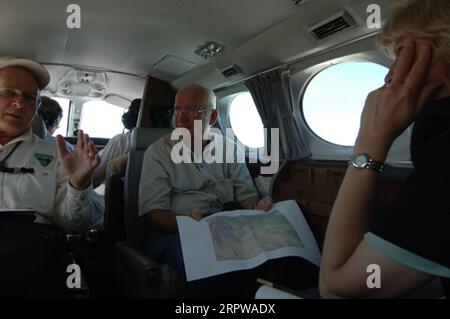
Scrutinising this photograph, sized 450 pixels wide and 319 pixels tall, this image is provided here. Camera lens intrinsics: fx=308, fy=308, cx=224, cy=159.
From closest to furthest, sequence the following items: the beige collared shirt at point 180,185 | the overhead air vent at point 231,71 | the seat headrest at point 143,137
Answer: the beige collared shirt at point 180,185
the seat headrest at point 143,137
the overhead air vent at point 231,71

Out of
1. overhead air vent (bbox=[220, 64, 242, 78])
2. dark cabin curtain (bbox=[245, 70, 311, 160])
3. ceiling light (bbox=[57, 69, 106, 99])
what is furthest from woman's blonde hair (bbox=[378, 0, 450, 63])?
ceiling light (bbox=[57, 69, 106, 99])

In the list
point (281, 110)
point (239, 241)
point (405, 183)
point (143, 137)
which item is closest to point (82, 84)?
point (143, 137)

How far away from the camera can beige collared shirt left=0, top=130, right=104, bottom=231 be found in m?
1.49

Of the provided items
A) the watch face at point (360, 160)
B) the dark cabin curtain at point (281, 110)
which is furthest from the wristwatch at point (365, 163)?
the dark cabin curtain at point (281, 110)

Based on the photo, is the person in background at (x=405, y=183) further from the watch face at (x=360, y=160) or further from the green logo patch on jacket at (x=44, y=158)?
the green logo patch on jacket at (x=44, y=158)

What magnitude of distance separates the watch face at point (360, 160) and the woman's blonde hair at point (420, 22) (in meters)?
0.28

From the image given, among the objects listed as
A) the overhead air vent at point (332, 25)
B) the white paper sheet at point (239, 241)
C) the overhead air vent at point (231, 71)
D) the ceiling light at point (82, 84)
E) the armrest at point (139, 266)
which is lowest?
the armrest at point (139, 266)

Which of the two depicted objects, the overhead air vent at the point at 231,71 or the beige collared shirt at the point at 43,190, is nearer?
the beige collared shirt at the point at 43,190

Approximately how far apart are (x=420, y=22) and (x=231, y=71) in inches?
104

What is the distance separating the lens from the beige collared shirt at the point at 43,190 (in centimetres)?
149

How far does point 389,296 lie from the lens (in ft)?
1.90

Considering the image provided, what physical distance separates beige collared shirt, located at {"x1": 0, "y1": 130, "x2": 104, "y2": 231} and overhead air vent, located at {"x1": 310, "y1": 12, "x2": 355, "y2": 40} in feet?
5.92

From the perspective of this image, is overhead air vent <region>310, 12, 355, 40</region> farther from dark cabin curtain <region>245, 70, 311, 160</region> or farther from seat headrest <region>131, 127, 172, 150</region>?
seat headrest <region>131, 127, 172, 150</region>
